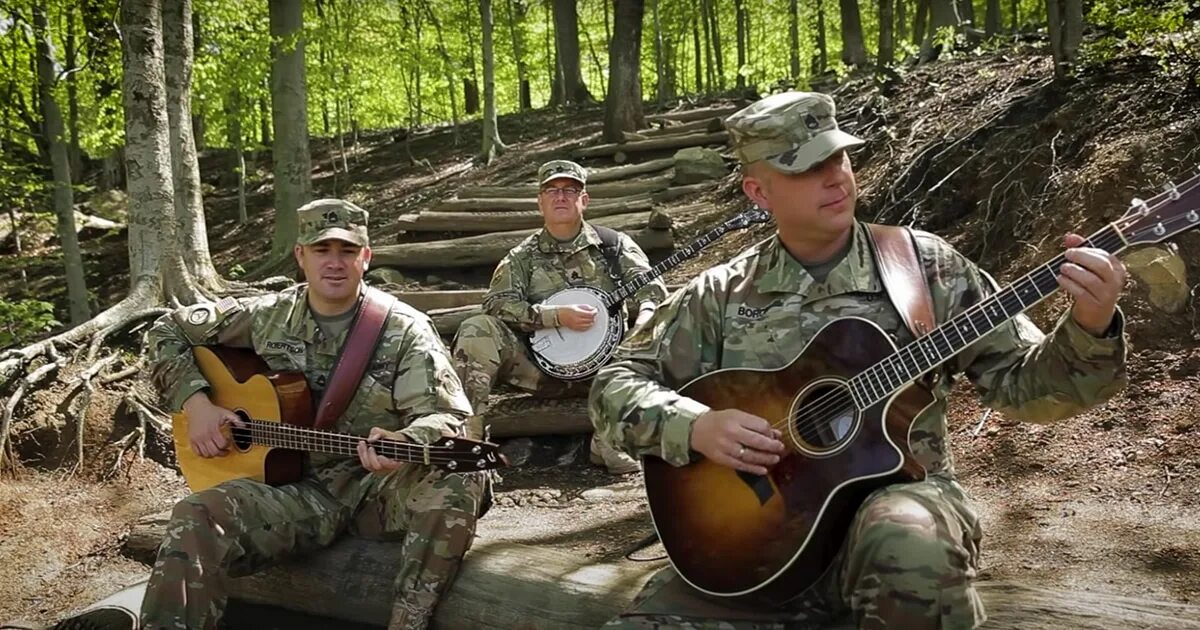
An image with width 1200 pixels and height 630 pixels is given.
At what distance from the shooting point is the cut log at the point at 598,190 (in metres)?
9.70

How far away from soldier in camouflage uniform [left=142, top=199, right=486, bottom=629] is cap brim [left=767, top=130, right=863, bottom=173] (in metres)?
1.56

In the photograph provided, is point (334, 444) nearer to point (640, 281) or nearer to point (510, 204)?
point (640, 281)

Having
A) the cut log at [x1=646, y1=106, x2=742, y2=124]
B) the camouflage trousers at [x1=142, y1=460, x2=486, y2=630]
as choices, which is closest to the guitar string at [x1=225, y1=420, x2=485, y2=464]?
the camouflage trousers at [x1=142, y1=460, x2=486, y2=630]

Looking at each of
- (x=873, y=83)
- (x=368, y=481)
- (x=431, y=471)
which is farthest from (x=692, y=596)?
(x=873, y=83)

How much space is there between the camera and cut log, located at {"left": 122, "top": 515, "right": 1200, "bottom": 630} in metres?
2.40

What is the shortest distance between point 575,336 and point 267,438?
6.92 ft

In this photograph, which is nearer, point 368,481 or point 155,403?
point 368,481

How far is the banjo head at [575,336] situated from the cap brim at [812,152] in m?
2.87

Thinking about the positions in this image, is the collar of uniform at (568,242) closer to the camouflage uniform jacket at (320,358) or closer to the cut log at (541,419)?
the cut log at (541,419)

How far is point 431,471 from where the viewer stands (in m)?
3.24

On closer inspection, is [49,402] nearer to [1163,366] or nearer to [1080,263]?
[1080,263]

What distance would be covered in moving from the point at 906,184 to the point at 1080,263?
454cm

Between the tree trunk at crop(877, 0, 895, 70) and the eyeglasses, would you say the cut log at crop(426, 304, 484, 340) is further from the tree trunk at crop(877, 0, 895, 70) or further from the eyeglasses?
the tree trunk at crop(877, 0, 895, 70)

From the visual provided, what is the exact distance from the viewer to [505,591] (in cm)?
311
